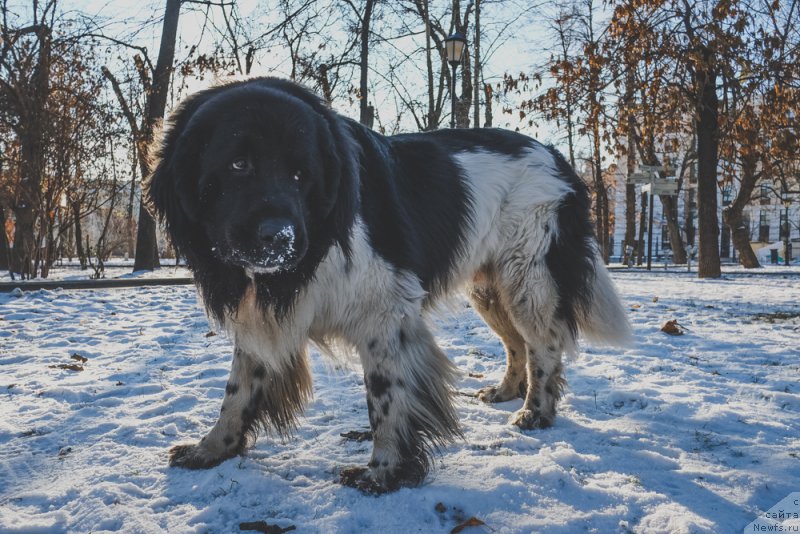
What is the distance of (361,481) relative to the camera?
88.8 inches

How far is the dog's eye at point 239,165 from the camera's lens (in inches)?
84.4

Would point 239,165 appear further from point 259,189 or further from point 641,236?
point 641,236

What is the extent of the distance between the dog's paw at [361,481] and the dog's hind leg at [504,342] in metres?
1.49

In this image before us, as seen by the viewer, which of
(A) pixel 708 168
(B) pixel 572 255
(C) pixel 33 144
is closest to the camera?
(B) pixel 572 255

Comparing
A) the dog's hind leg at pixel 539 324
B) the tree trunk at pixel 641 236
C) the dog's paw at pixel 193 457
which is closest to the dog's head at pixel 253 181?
the dog's paw at pixel 193 457

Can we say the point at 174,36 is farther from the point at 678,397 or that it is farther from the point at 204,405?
the point at 678,397

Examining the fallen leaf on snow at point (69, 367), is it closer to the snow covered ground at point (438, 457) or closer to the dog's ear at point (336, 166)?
the snow covered ground at point (438, 457)

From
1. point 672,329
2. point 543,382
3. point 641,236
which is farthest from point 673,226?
point 543,382

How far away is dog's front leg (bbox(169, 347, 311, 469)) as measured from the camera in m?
2.56

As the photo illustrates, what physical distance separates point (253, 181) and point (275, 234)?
0.97 feet

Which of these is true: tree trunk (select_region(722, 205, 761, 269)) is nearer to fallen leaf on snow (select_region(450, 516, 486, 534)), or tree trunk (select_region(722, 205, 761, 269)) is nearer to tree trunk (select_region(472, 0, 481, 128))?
tree trunk (select_region(472, 0, 481, 128))

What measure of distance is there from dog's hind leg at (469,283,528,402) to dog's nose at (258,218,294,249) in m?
2.01

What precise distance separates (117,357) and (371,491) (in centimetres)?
318

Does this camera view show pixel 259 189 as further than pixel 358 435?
No
